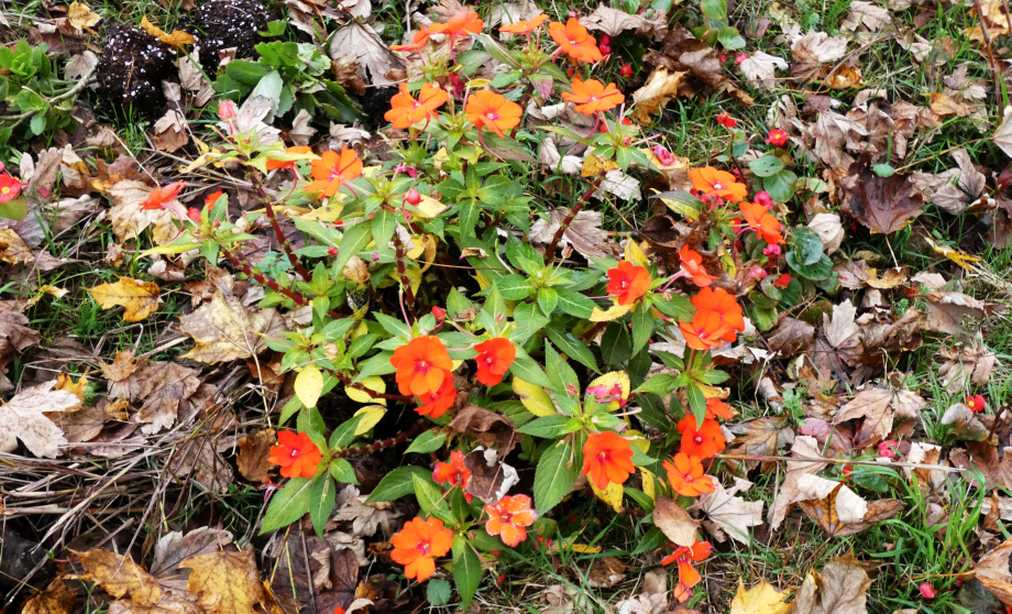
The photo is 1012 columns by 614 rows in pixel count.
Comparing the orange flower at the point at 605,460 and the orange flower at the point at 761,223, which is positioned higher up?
the orange flower at the point at 761,223

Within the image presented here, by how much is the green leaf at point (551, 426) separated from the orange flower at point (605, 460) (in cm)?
9

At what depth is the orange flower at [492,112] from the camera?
2.00 m

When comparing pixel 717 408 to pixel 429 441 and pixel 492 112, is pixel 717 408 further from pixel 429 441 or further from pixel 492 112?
pixel 492 112

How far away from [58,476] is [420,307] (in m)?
1.11

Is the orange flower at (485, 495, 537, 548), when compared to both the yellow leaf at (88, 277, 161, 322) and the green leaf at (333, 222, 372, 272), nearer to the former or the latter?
the green leaf at (333, 222, 372, 272)

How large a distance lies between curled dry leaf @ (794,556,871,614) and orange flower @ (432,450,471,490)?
0.92 metres

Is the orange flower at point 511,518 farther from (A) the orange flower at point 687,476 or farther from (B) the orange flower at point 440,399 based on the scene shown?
(A) the orange flower at point 687,476

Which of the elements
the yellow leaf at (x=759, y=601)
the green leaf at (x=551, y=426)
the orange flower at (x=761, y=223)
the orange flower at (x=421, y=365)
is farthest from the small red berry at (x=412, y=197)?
the yellow leaf at (x=759, y=601)

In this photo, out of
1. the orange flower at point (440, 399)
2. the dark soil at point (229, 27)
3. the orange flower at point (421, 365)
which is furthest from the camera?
the dark soil at point (229, 27)

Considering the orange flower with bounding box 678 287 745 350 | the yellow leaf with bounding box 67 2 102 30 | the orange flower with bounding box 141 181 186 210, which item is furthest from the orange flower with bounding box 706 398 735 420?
the yellow leaf with bounding box 67 2 102 30

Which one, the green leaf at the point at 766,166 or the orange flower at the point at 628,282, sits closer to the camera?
the orange flower at the point at 628,282

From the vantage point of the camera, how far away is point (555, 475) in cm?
190

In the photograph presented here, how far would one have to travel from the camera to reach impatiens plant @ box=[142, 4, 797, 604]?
6.20ft

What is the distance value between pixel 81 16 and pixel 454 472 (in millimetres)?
2524
